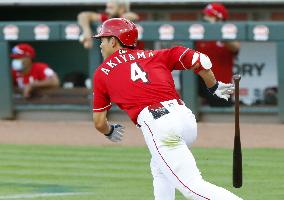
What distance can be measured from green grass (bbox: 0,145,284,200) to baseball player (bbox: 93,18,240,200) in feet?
6.42

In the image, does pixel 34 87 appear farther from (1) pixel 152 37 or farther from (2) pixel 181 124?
(2) pixel 181 124

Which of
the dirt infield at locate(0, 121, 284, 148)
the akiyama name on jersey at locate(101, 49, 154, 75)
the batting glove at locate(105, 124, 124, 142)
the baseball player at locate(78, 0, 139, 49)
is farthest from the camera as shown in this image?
the baseball player at locate(78, 0, 139, 49)

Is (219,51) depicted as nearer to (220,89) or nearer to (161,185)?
(220,89)

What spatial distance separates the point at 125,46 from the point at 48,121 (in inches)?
287

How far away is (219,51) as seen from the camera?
13.2m

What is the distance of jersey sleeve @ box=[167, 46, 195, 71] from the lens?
6.58 metres

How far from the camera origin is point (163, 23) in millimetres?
13422

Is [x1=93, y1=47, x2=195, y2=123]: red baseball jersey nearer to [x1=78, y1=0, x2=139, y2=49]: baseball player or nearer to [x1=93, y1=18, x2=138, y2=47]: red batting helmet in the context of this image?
[x1=93, y1=18, x2=138, y2=47]: red batting helmet

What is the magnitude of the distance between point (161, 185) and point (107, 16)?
22.5 feet

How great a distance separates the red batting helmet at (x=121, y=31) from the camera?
6.63 meters

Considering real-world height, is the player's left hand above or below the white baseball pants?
below

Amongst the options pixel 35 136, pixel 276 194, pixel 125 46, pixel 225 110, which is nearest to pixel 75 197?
pixel 276 194

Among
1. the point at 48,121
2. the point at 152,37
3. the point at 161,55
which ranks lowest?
the point at 48,121

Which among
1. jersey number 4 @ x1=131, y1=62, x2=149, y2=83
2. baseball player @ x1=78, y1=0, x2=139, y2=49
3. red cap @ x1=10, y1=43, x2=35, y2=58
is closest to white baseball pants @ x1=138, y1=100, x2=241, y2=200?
jersey number 4 @ x1=131, y1=62, x2=149, y2=83
